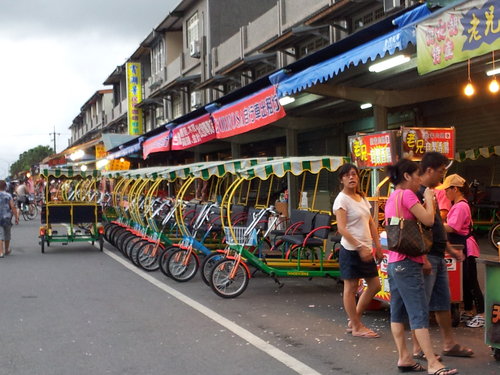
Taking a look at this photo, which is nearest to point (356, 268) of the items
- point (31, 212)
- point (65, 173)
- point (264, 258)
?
point (264, 258)

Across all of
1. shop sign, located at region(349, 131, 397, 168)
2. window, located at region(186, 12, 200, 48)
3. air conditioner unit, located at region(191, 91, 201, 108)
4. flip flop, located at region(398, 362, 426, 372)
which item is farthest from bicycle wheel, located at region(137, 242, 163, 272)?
window, located at region(186, 12, 200, 48)

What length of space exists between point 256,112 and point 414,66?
3.79 metres

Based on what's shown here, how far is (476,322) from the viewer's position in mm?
7410

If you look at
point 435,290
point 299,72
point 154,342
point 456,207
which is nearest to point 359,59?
point 299,72

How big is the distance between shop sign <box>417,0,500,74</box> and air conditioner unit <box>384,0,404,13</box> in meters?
7.88

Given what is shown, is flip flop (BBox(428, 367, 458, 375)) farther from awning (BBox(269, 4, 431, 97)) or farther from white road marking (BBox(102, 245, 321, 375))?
awning (BBox(269, 4, 431, 97))

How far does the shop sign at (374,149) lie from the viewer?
8.05m

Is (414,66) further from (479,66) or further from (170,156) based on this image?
(170,156)

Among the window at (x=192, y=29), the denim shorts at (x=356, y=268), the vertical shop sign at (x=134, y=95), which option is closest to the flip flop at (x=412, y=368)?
the denim shorts at (x=356, y=268)

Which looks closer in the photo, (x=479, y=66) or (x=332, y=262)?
(x=332, y=262)

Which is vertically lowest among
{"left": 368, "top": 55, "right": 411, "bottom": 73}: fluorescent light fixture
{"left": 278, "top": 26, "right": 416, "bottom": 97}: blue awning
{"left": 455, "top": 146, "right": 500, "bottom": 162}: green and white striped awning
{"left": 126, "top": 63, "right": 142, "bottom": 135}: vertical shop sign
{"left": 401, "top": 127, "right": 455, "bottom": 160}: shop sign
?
{"left": 401, "top": 127, "right": 455, "bottom": 160}: shop sign

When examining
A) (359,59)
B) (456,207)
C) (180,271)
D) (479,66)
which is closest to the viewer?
(456,207)

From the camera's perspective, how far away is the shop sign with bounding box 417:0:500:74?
21.5 feet

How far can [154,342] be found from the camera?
6762 mm
